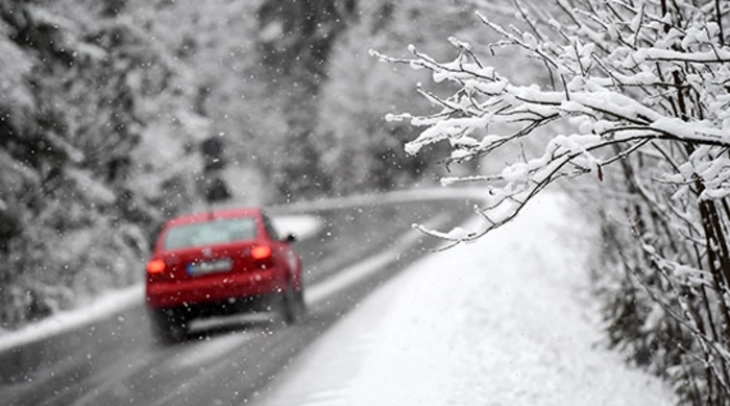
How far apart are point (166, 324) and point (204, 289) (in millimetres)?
706

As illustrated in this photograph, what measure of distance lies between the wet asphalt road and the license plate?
2.81ft

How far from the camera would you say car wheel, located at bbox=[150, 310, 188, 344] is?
1255cm

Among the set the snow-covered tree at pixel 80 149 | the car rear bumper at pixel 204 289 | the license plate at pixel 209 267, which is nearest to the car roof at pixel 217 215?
the license plate at pixel 209 267

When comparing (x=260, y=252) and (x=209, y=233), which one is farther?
(x=209, y=233)

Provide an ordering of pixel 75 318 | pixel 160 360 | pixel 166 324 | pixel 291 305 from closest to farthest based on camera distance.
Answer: pixel 160 360 < pixel 166 324 < pixel 291 305 < pixel 75 318

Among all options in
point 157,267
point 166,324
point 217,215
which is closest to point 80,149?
point 217,215

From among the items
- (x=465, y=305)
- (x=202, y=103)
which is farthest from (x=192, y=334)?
(x=202, y=103)

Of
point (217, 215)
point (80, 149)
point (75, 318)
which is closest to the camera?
point (217, 215)

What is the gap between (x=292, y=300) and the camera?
13508 mm

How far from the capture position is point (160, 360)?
11383 mm

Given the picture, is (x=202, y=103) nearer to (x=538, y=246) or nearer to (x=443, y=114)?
(x=538, y=246)

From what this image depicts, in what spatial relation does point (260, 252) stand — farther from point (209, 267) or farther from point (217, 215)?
point (217, 215)

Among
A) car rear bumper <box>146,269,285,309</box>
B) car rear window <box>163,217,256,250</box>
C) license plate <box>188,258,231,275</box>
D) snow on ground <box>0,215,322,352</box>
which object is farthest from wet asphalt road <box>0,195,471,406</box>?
car rear window <box>163,217,256,250</box>

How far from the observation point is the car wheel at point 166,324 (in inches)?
494
